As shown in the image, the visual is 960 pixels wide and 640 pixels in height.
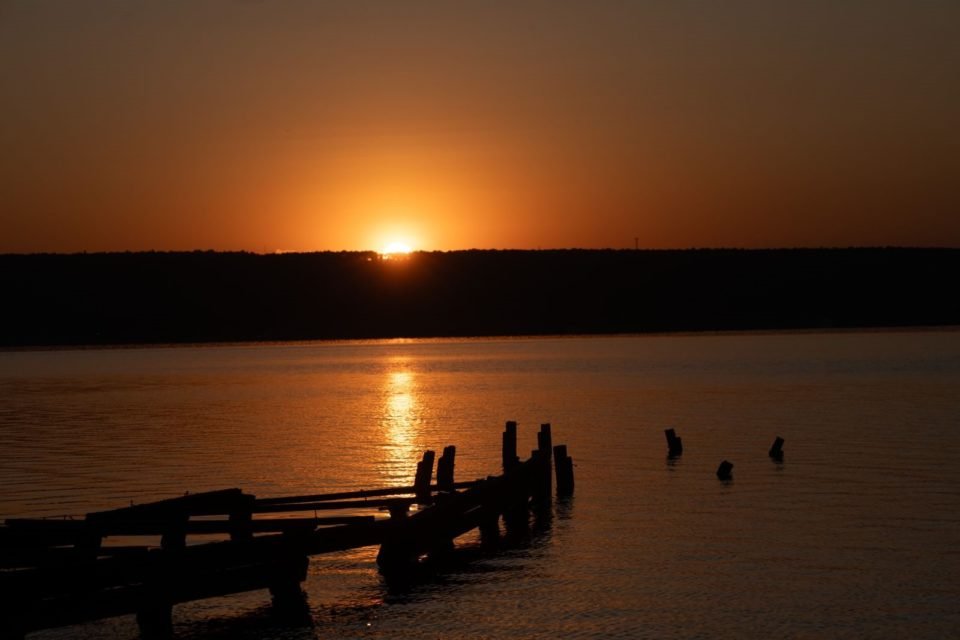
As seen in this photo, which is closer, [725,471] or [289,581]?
[289,581]

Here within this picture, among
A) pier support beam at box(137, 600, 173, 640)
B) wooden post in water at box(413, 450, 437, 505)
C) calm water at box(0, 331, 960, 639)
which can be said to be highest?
wooden post in water at box(413, 450, 437, 505)

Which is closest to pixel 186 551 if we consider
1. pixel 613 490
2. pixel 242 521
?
pixel 242 521

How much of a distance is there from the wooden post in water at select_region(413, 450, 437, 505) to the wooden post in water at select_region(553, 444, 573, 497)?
3476mm

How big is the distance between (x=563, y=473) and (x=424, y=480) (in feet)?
13.5

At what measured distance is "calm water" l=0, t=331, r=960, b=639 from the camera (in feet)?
62.1

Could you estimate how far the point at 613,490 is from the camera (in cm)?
3272

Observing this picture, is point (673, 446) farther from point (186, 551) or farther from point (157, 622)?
point (157, 622)

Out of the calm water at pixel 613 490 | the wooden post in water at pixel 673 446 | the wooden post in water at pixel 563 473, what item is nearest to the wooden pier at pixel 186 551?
the calm water at pixel 613 490

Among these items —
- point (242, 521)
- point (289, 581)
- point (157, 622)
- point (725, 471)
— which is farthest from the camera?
point (725, 471)

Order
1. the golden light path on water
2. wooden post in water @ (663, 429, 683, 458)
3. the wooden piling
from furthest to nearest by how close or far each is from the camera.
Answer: wooden post in water @ (663, 429, 683, 458) → the golden light path on water → the wooden piling

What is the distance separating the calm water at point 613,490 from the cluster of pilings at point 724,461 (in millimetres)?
313

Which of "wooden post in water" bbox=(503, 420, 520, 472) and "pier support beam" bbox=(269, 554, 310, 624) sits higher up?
"wooden post in water" bbox=(503, 420, 520, 472)

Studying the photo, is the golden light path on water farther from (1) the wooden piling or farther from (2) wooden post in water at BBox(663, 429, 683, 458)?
(1) the wooden piling

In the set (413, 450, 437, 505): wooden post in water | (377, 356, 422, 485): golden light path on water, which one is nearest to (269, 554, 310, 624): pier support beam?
(413, 450, 437, 505): wooden post in water
